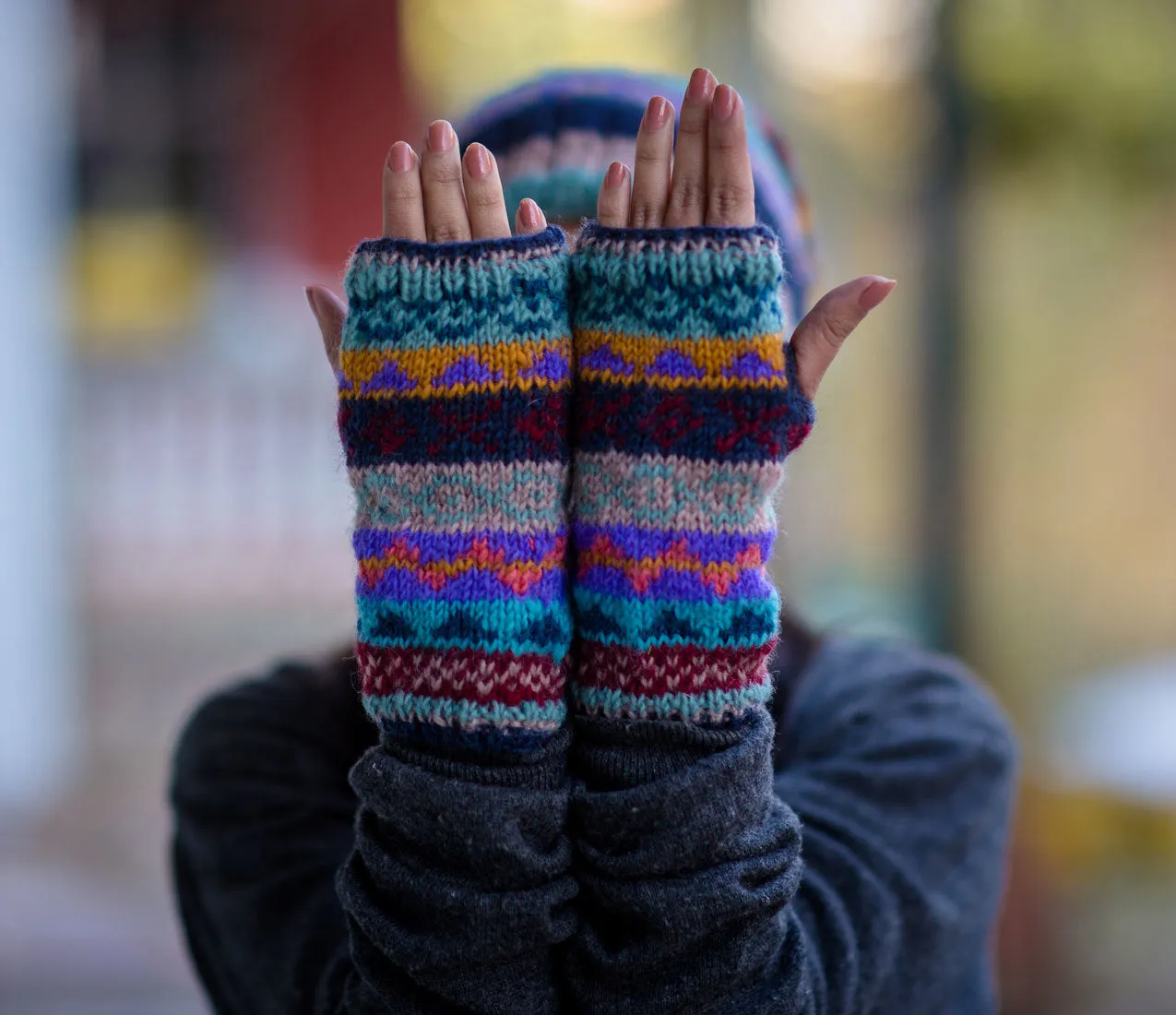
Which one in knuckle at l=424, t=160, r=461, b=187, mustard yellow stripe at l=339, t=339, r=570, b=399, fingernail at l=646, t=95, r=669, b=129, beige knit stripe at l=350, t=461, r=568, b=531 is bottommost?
beige knit stripe at l=350, t=461, r=568, b=531

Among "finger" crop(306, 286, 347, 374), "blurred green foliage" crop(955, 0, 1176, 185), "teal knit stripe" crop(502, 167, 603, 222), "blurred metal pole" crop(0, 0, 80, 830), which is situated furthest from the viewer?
"blurred metal pole" crop(0, 0, 80, 830)

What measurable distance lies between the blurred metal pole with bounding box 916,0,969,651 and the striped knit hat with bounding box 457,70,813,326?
1378 millimetres

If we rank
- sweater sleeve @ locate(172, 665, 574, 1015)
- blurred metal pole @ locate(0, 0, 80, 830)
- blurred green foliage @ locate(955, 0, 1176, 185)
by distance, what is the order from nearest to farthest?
sweater sleeve @ locate(172, 665, 574, 1015)
blurred green foliage @ locate(955, 0, 1176, 185)
blurred metal pole @ locate(0, 0, 80, 830)

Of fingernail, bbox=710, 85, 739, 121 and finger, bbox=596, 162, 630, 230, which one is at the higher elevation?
fingernail, bbox=710, 85, 739, 121

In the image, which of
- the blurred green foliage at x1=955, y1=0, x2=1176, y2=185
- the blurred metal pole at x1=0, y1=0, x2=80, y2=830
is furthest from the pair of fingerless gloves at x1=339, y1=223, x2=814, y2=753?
the blurred metal pole at x1=0, y1=0, x2=80, y2=830

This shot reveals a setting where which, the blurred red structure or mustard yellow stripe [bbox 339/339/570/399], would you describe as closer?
mustard yellow stripe [bbox 339/339/570/399]

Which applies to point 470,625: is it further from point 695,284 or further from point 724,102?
point 724,102

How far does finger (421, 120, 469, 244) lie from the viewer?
2.66 feet

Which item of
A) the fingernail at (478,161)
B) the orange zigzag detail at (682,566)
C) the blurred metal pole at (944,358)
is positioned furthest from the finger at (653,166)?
the blurred metal pole at (944,358)

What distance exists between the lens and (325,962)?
3.11 ft

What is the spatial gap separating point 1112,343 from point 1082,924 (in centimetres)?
127

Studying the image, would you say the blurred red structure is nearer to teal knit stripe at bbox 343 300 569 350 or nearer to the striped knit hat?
the striped knit hat

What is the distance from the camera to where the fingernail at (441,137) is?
2.65 feet

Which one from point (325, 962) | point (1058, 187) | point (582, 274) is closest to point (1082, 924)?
point (1058, 187)
